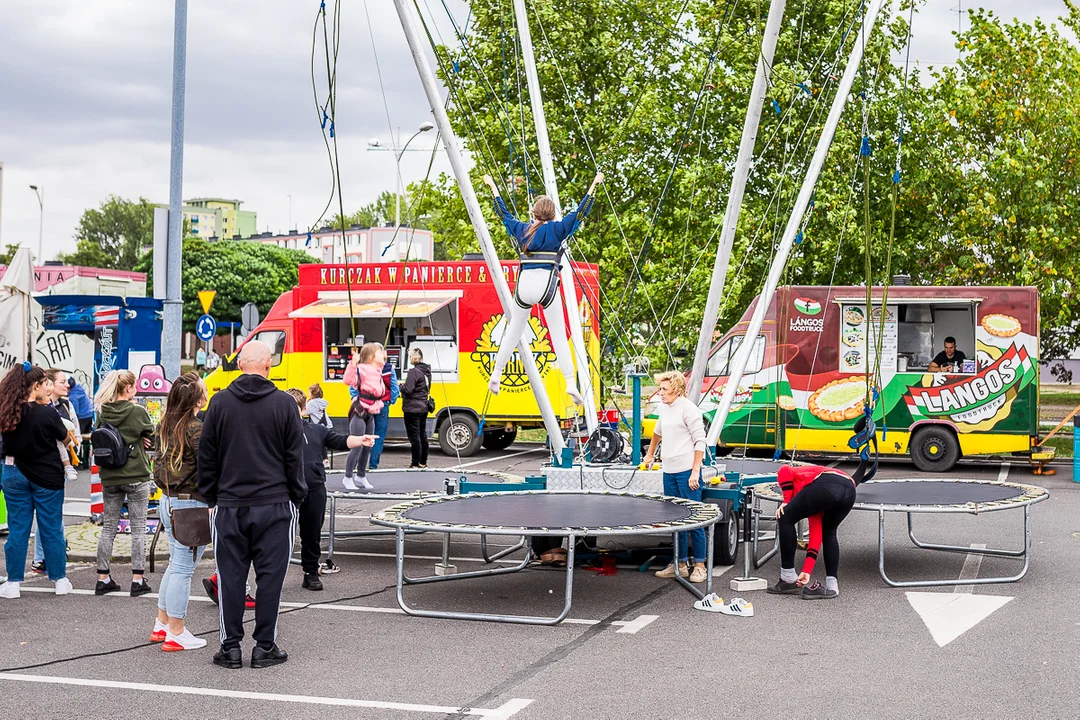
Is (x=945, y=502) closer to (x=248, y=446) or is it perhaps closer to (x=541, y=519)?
(x=541, y=519)

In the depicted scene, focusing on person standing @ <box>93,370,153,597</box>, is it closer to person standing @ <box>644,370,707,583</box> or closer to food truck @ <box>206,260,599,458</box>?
person standing @ <box>644,370,707,583</box>

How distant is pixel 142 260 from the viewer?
3339 inches

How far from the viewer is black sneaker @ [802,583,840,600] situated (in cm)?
893

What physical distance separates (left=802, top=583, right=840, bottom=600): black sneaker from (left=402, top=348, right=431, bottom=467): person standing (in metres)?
9.22

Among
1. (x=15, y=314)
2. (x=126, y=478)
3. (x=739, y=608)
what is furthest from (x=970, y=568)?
(x=15, y=314)

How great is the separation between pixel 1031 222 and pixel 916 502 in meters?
14.9

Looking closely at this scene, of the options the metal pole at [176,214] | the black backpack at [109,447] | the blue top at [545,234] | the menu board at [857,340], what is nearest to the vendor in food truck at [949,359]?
the menu board at [857,340]

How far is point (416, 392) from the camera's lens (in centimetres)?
1817

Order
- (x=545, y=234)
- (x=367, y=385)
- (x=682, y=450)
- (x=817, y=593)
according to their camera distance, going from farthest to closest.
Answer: (x=367, y=385), (x=545, y=234), (x=682, y=450), (x=817, y=593)

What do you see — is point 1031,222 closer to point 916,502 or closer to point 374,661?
point 916,502

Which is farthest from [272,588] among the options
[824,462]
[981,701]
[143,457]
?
[824,462]

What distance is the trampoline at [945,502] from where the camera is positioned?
9.40 m

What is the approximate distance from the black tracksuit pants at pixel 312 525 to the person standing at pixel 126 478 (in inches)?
44.7

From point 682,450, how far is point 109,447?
426 centimetres
